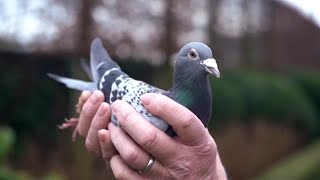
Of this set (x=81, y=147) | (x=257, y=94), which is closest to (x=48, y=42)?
(x=81, y=147)

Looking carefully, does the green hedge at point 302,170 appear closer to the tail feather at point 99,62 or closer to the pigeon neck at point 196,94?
the tail feather at point 99,62

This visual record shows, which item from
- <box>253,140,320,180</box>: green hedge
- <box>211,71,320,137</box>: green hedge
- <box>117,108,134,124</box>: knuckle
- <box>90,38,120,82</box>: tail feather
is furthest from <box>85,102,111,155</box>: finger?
<box>211,71,320,137</box>: green hedge

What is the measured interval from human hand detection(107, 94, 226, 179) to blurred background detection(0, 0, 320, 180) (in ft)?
8.88

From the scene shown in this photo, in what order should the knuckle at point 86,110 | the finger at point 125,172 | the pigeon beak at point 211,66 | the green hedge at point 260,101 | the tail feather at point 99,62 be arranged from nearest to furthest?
1. the pigeon beak at point 211,66
2. the finger at point 125,172
3. the knuckle at point 86,110
4. the tail feather at point 99,62
5. the green hedge at point 260,101

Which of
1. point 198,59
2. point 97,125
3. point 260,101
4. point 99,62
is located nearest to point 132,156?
point 97,125

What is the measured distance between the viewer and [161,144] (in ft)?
5.33

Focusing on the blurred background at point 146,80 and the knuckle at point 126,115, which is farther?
the blurred background at point 146,80

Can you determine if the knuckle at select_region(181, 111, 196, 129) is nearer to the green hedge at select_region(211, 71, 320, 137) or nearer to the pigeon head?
the pigeon head

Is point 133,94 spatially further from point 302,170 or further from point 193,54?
point 302,170

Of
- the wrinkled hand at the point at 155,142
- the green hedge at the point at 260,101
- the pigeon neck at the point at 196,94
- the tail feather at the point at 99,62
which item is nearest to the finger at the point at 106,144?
the wrinkled hand at the point at 155,142

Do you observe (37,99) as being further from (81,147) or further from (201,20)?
(201,20)

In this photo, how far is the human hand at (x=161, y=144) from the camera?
161cm

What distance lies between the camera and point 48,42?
657 cm

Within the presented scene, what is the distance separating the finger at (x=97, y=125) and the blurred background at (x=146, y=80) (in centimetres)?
250
